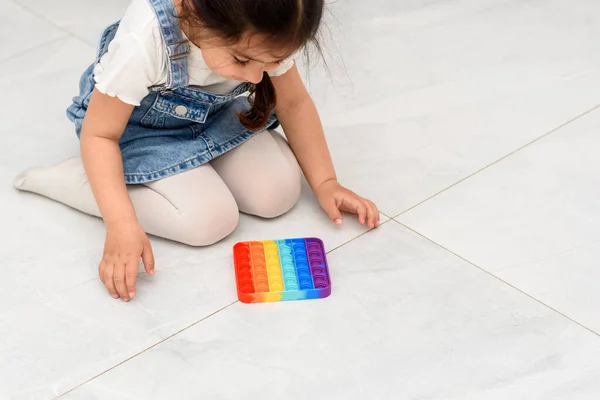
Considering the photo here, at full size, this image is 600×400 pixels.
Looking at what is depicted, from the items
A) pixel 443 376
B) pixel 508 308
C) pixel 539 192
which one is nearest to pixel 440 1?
pixel 539 192

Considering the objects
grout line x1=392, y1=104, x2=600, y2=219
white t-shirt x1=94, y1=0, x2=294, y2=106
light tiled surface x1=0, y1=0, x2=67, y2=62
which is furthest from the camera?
light tiled surface x1=0, y1=0, x2=67, y2=62

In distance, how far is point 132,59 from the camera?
95 cm

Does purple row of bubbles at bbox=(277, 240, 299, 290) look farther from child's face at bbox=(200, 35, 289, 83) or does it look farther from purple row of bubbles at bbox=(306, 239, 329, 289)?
child's face at bbox=(200, 35, 289, 83)

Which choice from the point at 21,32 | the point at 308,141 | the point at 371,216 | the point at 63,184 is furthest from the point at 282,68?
the point at 21,32

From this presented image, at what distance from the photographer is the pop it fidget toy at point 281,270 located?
976 mm

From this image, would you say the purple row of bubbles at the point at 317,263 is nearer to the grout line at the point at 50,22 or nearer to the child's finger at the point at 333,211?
the child's finger at the point at 333,211

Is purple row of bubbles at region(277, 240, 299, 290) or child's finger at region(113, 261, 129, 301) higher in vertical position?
child's finger at region(113, 261, 129, 301)

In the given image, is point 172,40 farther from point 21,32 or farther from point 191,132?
point 21,32

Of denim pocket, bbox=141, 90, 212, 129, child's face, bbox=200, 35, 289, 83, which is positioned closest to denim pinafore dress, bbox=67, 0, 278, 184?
denim pocket, bbox=141, 90, 212, 129

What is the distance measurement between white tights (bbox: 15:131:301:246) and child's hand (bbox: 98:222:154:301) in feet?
0.25

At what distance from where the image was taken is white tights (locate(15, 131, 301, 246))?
1.05 m

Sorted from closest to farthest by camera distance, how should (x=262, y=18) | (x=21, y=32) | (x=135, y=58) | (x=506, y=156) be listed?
(x=262, y=18) < (x=135, y=58) < (x=506, y=156) < (x=21, y=32)

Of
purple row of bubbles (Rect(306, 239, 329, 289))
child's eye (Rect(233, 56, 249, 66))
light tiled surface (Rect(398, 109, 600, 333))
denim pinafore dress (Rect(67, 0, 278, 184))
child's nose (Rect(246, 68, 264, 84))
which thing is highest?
child's eye (Rect(233, 56, 249, 66))

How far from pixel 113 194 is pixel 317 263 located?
262 millimetres
